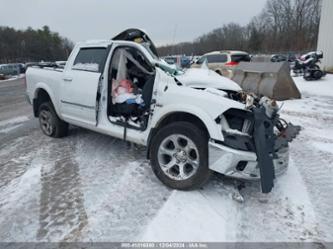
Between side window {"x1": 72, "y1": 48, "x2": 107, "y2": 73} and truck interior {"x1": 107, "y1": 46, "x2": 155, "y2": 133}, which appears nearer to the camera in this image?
truck interior {"x1": 107, "y1": 46, "x2": 155, "y2": 133}

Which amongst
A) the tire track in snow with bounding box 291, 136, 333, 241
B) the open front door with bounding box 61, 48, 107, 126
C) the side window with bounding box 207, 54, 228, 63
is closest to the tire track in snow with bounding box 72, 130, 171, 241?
the open front door with bounding box 61, 48, 107, 126

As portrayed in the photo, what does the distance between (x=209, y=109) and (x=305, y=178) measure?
6.21ft

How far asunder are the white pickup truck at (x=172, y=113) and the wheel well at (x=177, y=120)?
0.01 meters

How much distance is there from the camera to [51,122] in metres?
5.75

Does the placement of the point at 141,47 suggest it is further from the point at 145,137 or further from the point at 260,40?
the point at 260,40

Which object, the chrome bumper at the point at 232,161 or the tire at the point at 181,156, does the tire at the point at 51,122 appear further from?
the chrome bumper at the point at 232,161

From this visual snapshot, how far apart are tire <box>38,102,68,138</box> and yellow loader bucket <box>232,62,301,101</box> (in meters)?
6.98

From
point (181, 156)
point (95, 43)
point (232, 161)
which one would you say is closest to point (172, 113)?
point (181, 156)

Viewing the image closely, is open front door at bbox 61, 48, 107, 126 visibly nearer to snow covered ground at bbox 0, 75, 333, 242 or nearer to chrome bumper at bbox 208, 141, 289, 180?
snow covered ground at bbox 0, 75, 333, 242

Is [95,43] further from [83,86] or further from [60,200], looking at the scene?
[60,200]

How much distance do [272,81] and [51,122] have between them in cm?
778

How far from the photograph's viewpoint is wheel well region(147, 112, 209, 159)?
11.7ft

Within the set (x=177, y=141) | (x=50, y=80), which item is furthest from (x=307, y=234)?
(x=50, y=80)

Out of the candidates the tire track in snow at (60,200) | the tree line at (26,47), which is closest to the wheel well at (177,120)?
the tire track in snow at (60,200)
